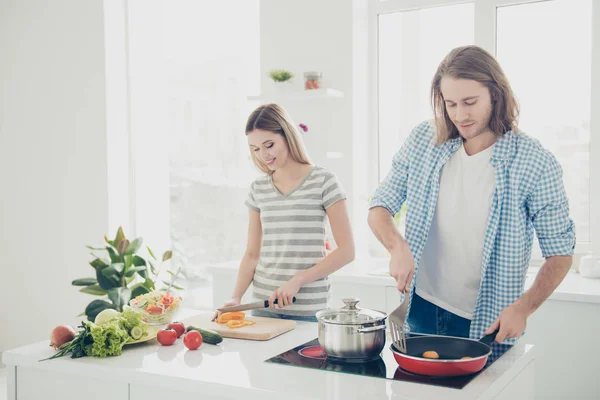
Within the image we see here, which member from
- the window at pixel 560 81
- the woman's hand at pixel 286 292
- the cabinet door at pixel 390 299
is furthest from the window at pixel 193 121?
the woman's hand at pixel 286 292

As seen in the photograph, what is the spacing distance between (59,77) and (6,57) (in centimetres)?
51

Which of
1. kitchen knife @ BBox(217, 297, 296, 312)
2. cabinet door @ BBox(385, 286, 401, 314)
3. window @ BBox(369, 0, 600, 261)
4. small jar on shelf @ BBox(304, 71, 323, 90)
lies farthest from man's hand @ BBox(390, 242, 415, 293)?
small jar on shelf @ BBox(304, 71, 323, 90)

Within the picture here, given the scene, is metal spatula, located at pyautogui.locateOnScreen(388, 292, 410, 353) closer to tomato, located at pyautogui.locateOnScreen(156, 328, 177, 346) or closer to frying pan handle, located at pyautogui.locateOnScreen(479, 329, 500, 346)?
frying pan handle, located at pyautogui.locateOnScreen(479, 329, 500, 346)

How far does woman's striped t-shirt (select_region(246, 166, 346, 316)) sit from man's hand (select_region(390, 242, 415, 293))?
0.50 m

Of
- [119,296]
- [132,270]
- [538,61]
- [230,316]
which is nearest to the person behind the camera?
[230,316]

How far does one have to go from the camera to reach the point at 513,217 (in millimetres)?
1815

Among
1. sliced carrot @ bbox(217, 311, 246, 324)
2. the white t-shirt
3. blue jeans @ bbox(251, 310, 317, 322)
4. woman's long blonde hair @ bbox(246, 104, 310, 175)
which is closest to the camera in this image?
the white t-shirt

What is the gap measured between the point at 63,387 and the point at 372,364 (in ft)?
2.64

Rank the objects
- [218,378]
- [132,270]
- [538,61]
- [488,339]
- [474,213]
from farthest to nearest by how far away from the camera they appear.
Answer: [538,61] → [132,270] → [474,213] → [488,339] → [218,378]

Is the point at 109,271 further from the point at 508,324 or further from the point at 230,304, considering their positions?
the point at 508,324

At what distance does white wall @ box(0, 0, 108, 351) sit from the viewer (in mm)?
4523

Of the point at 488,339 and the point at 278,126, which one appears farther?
the point at 278,126

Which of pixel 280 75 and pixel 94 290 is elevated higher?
pixel 280 75

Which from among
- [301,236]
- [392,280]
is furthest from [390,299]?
[301,236]
